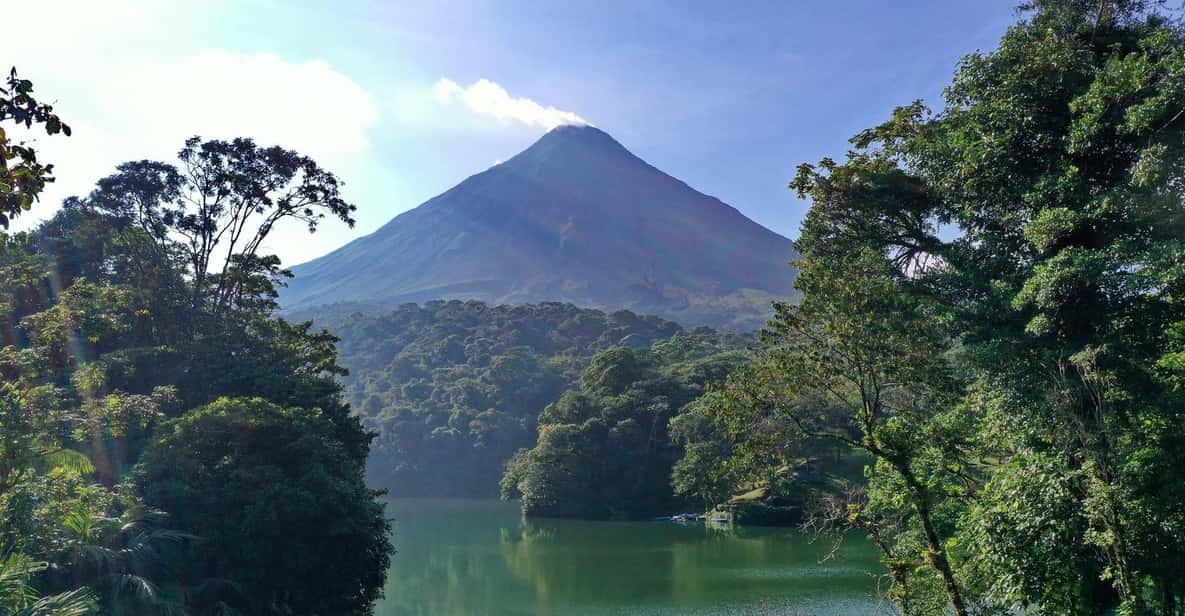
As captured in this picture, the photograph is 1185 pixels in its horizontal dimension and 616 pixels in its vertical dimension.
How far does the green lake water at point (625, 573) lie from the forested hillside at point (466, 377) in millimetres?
17237

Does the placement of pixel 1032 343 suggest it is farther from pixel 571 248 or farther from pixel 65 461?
pixel 571 248

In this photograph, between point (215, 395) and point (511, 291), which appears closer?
point (215, 395)

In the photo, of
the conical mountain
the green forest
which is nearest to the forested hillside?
the green forest

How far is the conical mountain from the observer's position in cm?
12038

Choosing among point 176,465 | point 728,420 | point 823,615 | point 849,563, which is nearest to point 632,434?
point 849,563

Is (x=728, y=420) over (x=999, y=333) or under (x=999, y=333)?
under

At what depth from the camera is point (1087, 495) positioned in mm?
6684

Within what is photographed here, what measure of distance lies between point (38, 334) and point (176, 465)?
3.63 meters

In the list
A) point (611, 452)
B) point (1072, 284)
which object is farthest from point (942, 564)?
point (611, 452)

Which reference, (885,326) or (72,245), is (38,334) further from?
(885,326)

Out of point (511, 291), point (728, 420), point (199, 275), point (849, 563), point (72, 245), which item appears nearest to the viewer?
point (728, 420)

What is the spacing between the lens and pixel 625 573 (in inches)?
833

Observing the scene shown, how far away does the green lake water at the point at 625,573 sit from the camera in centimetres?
1698

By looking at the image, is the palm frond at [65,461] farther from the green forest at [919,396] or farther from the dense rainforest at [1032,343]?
the dense rainforest at [1032,343]
